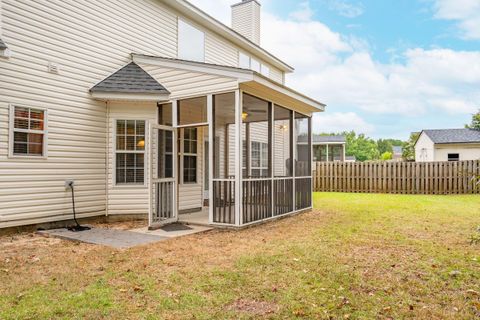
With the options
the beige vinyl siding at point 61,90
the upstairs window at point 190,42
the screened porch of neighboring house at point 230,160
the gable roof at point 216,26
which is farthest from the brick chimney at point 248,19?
the beige vinyl siding at point 61,90

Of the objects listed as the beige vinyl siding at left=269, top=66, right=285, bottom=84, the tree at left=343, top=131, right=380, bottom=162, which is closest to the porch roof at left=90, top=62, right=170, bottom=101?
the beige vinyl siding at left=269, top=66, right=285, bottom=84

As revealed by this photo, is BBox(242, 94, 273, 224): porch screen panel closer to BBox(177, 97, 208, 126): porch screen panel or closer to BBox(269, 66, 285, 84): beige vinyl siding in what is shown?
BBox(177, 97, 208, 126): porch screen panel

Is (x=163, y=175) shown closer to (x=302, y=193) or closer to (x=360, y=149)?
(x=302, y=193)

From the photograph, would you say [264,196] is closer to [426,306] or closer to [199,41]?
[426,306]

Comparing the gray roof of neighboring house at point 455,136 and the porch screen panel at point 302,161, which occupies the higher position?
the gray roof of neighboring house at point 455,136

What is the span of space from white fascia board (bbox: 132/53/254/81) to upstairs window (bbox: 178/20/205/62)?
2338 mm

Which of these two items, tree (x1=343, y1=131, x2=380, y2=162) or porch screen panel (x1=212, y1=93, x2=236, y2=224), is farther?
tree (x1=343, y1=131, x2=380, y2=162)

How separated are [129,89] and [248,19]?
9993 mm

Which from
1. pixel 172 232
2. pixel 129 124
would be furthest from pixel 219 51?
pixel 172 232

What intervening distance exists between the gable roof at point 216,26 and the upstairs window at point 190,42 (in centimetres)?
33

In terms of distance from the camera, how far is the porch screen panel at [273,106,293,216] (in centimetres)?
821

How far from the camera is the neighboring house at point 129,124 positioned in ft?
21.5

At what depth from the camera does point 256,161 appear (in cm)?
845

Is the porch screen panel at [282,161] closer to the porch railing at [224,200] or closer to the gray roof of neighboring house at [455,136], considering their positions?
the porch railing at [224,200]
